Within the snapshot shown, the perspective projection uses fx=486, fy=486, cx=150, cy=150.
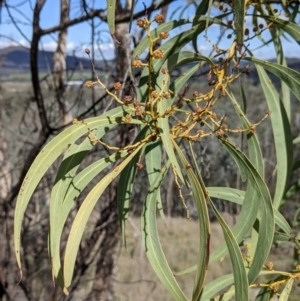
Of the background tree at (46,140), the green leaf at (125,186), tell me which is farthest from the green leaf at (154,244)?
the background tree at (46,140)

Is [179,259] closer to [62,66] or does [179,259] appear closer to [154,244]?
[62,66]

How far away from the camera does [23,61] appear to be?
260cm

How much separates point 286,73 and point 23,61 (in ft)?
6.77

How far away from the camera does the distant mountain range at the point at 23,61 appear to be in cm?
207

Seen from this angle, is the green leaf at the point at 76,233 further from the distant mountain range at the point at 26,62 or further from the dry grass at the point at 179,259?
the dry grass at the point at 179,259

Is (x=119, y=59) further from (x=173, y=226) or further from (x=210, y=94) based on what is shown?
(x=173, y=226)

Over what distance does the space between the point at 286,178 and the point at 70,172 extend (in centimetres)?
37

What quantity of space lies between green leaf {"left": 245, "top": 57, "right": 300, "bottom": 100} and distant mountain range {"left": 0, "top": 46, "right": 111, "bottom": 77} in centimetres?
121

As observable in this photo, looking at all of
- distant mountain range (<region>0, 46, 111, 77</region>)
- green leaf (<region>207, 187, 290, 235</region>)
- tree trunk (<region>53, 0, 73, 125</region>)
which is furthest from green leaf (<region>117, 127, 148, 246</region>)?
distant mountain range (<region>0, 46, 111, 77</region>)

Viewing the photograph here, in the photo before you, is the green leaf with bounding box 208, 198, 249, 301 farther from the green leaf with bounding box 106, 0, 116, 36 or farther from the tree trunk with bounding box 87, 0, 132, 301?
the tree trunk with bounding box 87, 0, 132, 301

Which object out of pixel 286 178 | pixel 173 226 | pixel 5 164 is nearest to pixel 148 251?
pixel 286 178

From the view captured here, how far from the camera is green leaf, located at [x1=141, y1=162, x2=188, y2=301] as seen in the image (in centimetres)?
68

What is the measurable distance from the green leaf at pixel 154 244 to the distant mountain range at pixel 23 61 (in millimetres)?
1260

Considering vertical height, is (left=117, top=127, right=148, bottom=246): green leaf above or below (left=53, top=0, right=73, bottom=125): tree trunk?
below
